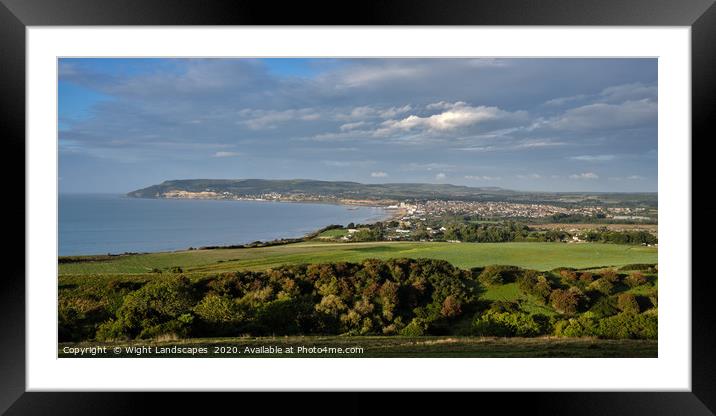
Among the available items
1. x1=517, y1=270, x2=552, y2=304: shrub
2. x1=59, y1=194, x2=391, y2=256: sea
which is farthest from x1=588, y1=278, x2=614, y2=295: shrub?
x1=59, y1=194, x2=391, y2=256: sea

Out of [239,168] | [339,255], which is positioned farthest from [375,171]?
[239,168]

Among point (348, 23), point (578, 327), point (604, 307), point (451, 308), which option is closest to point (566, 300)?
point (578, 327)

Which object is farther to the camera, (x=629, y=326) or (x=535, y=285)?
(x=535, y=285)

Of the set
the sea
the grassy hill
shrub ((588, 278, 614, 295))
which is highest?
the grassy hill

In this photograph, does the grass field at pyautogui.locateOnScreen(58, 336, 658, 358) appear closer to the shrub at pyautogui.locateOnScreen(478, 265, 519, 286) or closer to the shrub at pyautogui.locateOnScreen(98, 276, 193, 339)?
the shrub at pyautogui.locateOnScreen(98, 276, 193, 339)

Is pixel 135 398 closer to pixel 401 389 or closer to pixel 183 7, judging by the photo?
pixel 401 389

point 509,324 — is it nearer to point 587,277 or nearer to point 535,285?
point 535,285
